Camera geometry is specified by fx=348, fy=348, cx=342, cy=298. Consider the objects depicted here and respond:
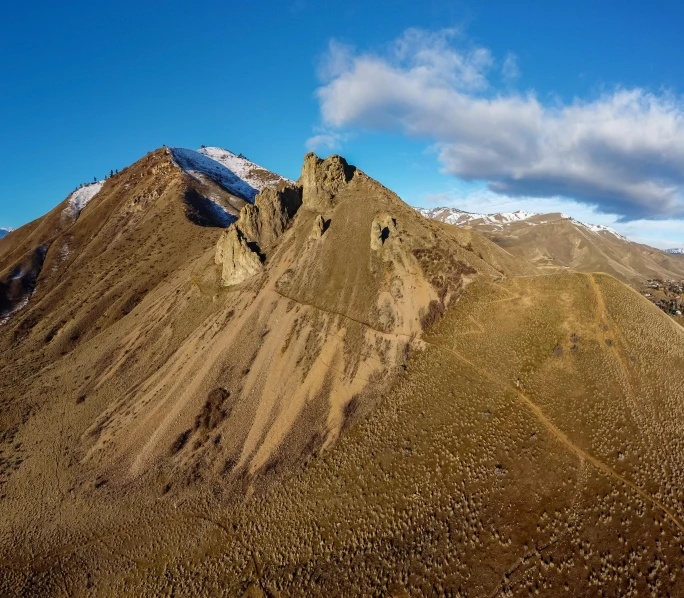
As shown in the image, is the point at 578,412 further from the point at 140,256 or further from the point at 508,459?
the point at 140,256

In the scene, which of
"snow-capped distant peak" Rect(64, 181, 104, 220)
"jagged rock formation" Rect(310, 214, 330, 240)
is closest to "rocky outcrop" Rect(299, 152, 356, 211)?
"jagged rock formation" Rect(310, 214, 330, 240)

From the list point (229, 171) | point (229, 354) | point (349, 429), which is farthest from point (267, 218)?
point (229, 171)

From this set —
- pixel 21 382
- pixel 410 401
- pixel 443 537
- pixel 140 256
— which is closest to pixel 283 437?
pixel 410 401

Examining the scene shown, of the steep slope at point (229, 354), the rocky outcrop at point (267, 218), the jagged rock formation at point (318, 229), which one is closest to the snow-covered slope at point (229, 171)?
the steep slope at point (229, 354)

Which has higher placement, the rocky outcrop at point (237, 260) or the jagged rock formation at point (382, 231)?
the jagged rock formation at point (382, 231)

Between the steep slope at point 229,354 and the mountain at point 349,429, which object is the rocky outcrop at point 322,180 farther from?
the mountain at point 349,429

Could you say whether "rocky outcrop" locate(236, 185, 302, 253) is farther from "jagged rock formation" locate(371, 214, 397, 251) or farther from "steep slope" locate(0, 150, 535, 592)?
"jagged rock formation" locate(371, 214, 397, 251)
